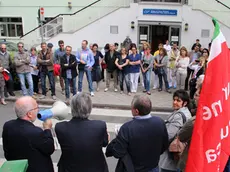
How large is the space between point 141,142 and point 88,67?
646cm

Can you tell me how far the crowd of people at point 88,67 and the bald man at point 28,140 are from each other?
18.5 ft

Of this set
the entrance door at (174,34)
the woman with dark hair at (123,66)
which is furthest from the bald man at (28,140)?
the entrance door at (174,34)

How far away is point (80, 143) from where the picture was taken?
269cm

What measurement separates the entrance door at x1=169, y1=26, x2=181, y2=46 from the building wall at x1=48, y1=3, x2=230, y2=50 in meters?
0.37

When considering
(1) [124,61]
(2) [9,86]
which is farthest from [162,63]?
(2) [9,86]

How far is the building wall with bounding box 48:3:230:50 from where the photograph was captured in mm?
17750

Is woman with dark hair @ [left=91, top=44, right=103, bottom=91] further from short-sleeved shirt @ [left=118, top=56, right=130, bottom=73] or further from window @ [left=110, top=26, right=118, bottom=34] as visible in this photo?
window @ [left=110, top=26, right=118, bottom=34]

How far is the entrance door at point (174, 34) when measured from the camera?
18438 mm

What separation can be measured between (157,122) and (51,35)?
16625 millimetres

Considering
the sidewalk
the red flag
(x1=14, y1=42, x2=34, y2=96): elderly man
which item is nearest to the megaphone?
the red flag

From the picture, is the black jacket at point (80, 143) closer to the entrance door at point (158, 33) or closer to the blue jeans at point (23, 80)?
the blue jeans at point (23, 80)

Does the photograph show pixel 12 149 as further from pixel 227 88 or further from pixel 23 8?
pixel 23 8

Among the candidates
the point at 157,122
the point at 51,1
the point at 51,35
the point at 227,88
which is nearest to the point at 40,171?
the point at 157,122

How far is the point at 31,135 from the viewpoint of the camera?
2689mm
